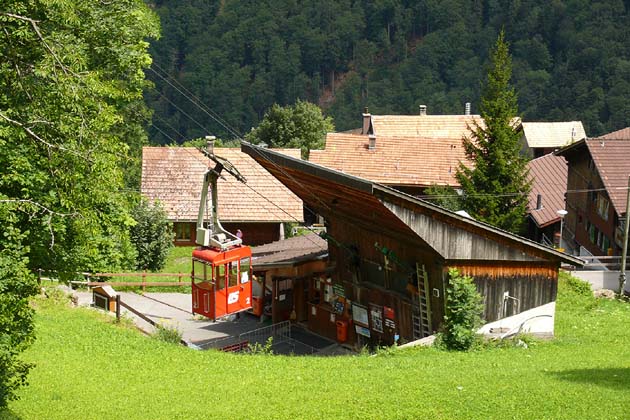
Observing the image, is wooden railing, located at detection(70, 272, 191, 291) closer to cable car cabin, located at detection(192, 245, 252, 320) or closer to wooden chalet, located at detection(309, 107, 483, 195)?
cable car cabin, located at detection(192, 245, 252, 320)

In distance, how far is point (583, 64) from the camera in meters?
133

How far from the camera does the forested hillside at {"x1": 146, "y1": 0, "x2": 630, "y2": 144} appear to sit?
134125 mm

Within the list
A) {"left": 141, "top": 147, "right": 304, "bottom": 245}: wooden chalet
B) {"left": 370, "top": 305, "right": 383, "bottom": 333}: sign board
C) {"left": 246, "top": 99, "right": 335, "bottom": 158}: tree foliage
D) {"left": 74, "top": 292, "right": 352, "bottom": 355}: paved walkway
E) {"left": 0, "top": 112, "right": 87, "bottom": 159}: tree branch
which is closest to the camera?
{"left": 0, "top": 112, "right": 87, "bottom": 159}: tree branch

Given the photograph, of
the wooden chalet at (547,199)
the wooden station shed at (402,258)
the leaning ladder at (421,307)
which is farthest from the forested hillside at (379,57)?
the leaning ladder at (421,307)

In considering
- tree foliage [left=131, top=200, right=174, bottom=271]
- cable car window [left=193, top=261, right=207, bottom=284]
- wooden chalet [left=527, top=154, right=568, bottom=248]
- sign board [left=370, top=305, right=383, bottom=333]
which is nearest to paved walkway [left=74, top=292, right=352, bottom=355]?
sign board [left=370, top=305, right=383, bottom=333]

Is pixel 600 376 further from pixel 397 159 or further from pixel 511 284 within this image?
pixel 397 159

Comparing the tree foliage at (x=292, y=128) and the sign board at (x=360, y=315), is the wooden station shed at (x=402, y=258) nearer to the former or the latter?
the sign board at (x=360, y=315)

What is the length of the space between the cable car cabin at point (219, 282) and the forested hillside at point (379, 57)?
100157 mm

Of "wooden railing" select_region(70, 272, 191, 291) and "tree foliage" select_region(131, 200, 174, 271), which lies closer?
"wooden railing" select_region(70, 272, 191, 291)

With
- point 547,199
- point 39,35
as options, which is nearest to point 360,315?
point 39,35

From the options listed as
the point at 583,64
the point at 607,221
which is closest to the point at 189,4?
the point at 583,64

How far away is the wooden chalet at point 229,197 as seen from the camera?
55438 millimetres

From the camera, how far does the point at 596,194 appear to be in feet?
171

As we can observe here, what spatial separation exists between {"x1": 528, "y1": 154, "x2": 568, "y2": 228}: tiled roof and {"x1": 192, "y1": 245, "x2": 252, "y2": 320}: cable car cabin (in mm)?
29650
